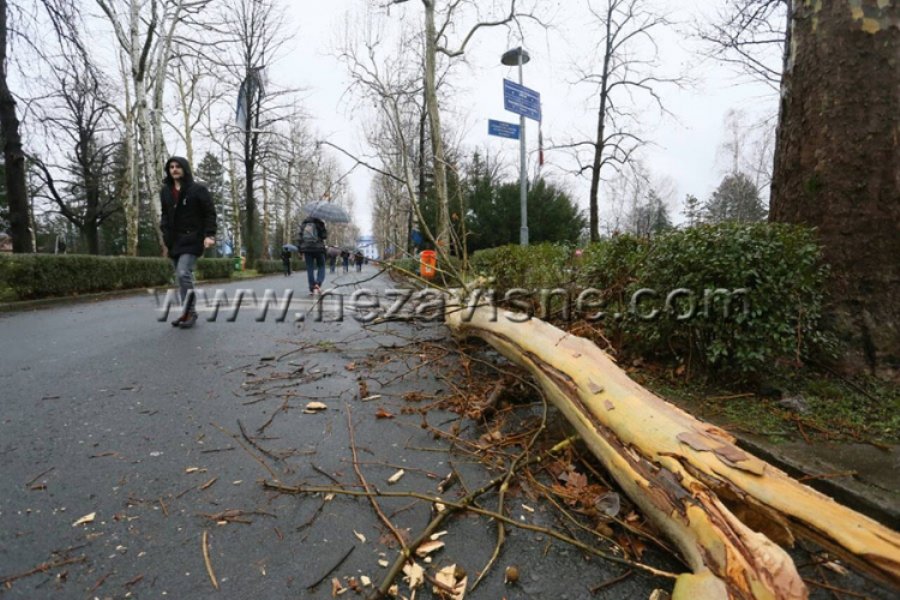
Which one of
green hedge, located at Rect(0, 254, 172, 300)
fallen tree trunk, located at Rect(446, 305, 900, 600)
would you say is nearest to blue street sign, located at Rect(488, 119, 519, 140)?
fallen tree trunk, located at Rect(446, 305, 900, 600)

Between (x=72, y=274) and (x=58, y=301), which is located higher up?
(x=72, y=274)

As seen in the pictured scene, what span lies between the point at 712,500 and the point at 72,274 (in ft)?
36.7

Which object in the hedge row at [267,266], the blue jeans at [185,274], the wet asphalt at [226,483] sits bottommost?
the wet asphalt at [226,483]

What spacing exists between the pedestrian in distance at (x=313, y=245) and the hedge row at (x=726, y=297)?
7.13 metres

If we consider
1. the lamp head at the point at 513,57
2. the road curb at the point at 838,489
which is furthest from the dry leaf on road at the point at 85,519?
the lamp head at the point at 513,57

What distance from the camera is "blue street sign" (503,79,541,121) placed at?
10021 mm

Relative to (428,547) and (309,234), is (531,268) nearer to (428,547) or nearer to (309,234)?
(428,547)

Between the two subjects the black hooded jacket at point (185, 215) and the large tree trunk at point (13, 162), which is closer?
the black hooded jacket at point (185, 215)

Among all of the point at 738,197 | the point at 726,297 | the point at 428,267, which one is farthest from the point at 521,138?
the point at 738,197

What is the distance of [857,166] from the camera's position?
273 cm

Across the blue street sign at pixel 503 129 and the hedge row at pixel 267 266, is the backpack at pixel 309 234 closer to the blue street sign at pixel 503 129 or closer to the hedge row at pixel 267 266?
the blue street sign at pixel 503 129

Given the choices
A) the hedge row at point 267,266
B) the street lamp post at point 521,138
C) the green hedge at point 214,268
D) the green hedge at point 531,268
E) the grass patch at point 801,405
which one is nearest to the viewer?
the grass patch at point 801,405

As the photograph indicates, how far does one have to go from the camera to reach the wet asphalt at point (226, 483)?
4.22ft

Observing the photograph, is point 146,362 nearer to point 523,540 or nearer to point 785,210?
point 523,540
